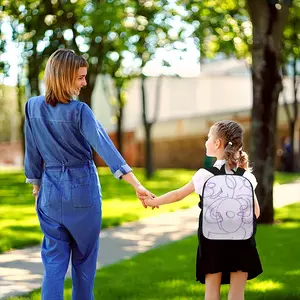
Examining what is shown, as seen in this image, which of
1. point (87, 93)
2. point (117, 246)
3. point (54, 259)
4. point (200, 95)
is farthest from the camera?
point (200, 95)

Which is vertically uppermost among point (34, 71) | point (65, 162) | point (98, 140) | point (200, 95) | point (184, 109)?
point (34, 71)

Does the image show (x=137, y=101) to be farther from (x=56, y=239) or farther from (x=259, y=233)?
(x=56, y=239)

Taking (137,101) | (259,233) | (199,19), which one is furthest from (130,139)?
(259,233)

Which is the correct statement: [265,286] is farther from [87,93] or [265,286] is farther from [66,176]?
[87,93]

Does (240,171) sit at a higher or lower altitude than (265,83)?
lower

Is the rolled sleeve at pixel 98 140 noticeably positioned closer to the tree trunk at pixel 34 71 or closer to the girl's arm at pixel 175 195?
the girl's arm at pixel 175 195

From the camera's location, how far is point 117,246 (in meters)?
8.88

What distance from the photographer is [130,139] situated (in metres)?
45.3

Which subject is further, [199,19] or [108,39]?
[108,39]

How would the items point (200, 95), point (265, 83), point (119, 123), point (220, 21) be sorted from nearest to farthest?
point (265, 83) < point (220, 21) < point (119, 123) < point (200, 95)

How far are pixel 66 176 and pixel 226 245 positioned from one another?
1057 millimetres

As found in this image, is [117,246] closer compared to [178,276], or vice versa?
[178,276]

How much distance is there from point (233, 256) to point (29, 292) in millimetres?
2439

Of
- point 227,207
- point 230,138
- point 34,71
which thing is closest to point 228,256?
point 227,207
